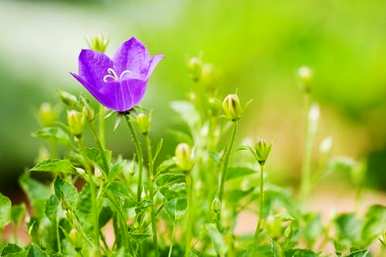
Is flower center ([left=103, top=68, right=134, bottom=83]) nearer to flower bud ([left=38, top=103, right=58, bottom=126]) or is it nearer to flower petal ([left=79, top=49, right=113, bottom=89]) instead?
flower petal ([left=79, top=49, right=113, bottom=89])

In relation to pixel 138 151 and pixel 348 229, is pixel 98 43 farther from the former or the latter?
pixel 348 229

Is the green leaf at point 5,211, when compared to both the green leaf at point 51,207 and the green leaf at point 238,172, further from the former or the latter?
the green leaf at point 238,172

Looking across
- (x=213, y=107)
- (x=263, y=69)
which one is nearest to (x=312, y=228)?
(x=213, y=107)

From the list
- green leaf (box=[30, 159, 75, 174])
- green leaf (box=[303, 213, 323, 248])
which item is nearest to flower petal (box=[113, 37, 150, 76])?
green leaf (box=[30, 159, 75, 174])

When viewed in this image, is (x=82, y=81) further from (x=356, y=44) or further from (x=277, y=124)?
(x=356, y=44)

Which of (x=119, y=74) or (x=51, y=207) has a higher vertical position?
(x=119, y=74)

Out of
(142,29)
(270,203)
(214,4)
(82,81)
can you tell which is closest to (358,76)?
(214,4)

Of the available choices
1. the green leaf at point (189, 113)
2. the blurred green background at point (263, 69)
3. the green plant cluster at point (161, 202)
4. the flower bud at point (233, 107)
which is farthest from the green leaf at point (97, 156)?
the blurred green background at point (263, 69)

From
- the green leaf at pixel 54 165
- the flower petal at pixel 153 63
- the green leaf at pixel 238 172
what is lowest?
the green leaf at pixel 54 165
